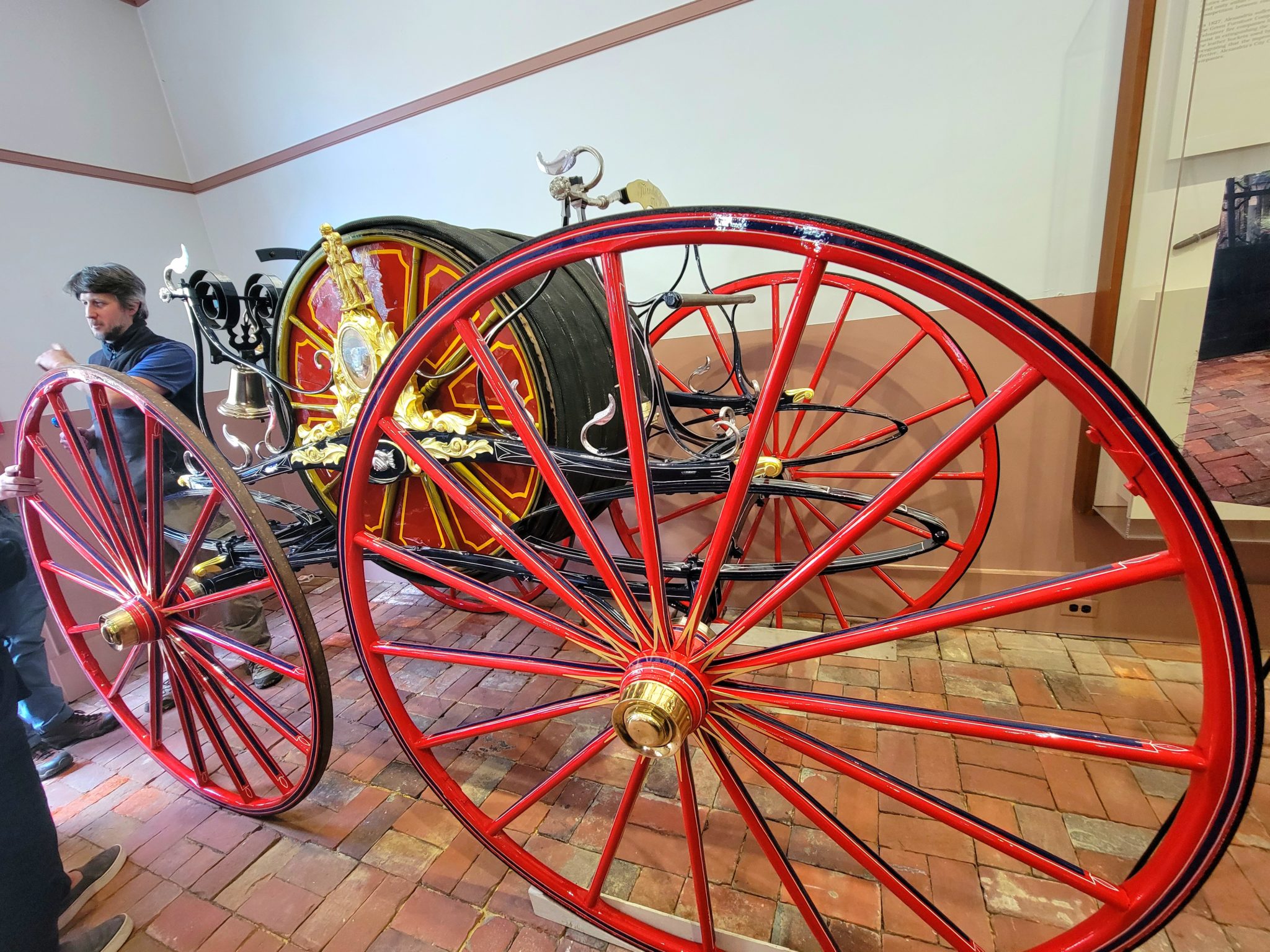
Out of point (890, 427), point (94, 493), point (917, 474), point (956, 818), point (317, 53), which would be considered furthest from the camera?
point (317, 53)

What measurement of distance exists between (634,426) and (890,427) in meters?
1.47

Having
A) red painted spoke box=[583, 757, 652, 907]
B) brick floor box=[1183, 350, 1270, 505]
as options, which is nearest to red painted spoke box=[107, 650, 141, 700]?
red painted spoke box=[583, 757, 652, 907]

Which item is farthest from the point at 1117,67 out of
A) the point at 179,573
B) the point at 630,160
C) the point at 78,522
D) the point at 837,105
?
the point at 78,522

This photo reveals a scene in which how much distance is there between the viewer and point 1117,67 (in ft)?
5.59

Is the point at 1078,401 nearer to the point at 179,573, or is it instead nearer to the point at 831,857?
the point at 831,857

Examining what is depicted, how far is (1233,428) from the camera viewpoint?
169 centimetres

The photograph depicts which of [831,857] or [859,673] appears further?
[859,673]

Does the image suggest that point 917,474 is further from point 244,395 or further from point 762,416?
point 244,395

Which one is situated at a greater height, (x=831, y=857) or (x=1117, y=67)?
(x=1117, y=67)

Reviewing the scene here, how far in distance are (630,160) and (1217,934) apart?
2717mm

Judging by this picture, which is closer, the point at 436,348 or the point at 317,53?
the point at 436,348

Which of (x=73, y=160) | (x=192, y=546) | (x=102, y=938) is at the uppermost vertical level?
(x=73, y=160)

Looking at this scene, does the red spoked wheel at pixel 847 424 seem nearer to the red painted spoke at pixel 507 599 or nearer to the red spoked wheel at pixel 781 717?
the red spoked wheel at pixel 781 717

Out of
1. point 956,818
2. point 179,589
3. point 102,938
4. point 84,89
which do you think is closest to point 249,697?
point 179,589
